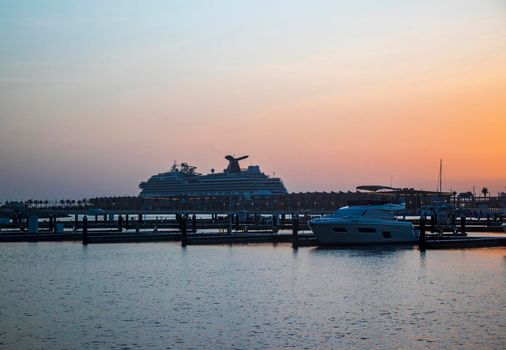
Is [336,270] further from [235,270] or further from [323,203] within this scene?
[323,203]

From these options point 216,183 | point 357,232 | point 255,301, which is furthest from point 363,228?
point 216,183

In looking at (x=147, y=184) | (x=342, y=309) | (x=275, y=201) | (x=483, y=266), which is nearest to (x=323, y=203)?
(x=275, y=201)

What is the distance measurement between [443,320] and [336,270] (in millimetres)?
14531

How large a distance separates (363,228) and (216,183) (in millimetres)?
110483

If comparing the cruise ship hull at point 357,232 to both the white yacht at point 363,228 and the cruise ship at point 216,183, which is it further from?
the cruise ship at point 216,183

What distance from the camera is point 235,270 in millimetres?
39562

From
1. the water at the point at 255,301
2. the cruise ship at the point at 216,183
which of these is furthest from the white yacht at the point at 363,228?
the cruise ship at the point at 216,183

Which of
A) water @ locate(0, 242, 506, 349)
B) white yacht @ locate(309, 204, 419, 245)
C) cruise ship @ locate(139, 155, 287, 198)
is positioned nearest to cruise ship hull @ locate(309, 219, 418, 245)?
white yacht @ locate(309, 204, 419, 245)

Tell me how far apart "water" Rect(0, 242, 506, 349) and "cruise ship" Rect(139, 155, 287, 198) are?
365 feet

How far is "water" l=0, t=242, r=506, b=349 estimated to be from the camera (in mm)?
22094

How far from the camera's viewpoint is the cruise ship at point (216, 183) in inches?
6270

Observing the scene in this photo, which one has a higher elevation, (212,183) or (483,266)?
(212,183)

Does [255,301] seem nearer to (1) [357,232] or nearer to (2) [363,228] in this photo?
(1) [357,232]

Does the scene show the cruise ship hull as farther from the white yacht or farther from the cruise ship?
the cruise ship
